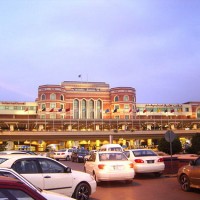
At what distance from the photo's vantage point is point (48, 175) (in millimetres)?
10211

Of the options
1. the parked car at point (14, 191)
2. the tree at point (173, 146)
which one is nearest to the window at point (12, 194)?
the parked car at point (14, 191)

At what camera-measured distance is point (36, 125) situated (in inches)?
3957

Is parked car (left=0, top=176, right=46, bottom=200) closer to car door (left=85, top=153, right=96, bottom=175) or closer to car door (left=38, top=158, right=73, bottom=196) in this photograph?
car door (left=38, top=158, right=73, bottom=196)

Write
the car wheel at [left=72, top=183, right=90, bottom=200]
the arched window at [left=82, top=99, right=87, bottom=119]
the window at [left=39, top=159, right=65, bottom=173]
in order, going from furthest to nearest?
1. the arched window at [left=82, top=99, right=87, bottom=119]
2. the car wheel at [left=72, top=183, right=90, bottom=200]
3. the window at [left=39, top=159, right=65, bottom=173]

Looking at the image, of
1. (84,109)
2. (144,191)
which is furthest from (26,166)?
(84,109)

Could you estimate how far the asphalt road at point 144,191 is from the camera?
11723mm

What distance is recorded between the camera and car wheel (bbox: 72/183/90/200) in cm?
1081

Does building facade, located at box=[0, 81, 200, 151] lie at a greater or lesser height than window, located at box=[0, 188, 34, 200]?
greater

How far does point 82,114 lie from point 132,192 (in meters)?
109

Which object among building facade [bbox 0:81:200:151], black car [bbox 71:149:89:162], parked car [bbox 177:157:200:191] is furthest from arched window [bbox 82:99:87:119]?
parked car [bbox 177:157:200:191]

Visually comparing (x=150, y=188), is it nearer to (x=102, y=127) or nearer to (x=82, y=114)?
(x=102, y=127)

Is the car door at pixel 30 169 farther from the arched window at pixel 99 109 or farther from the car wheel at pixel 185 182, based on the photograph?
the arched window at pixel 99 109

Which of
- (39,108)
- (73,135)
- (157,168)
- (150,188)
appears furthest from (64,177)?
(39,108)

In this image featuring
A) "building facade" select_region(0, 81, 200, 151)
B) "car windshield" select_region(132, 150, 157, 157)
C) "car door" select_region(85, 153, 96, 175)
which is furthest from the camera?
"building facade" select_region(0, 81, 200, 151)
